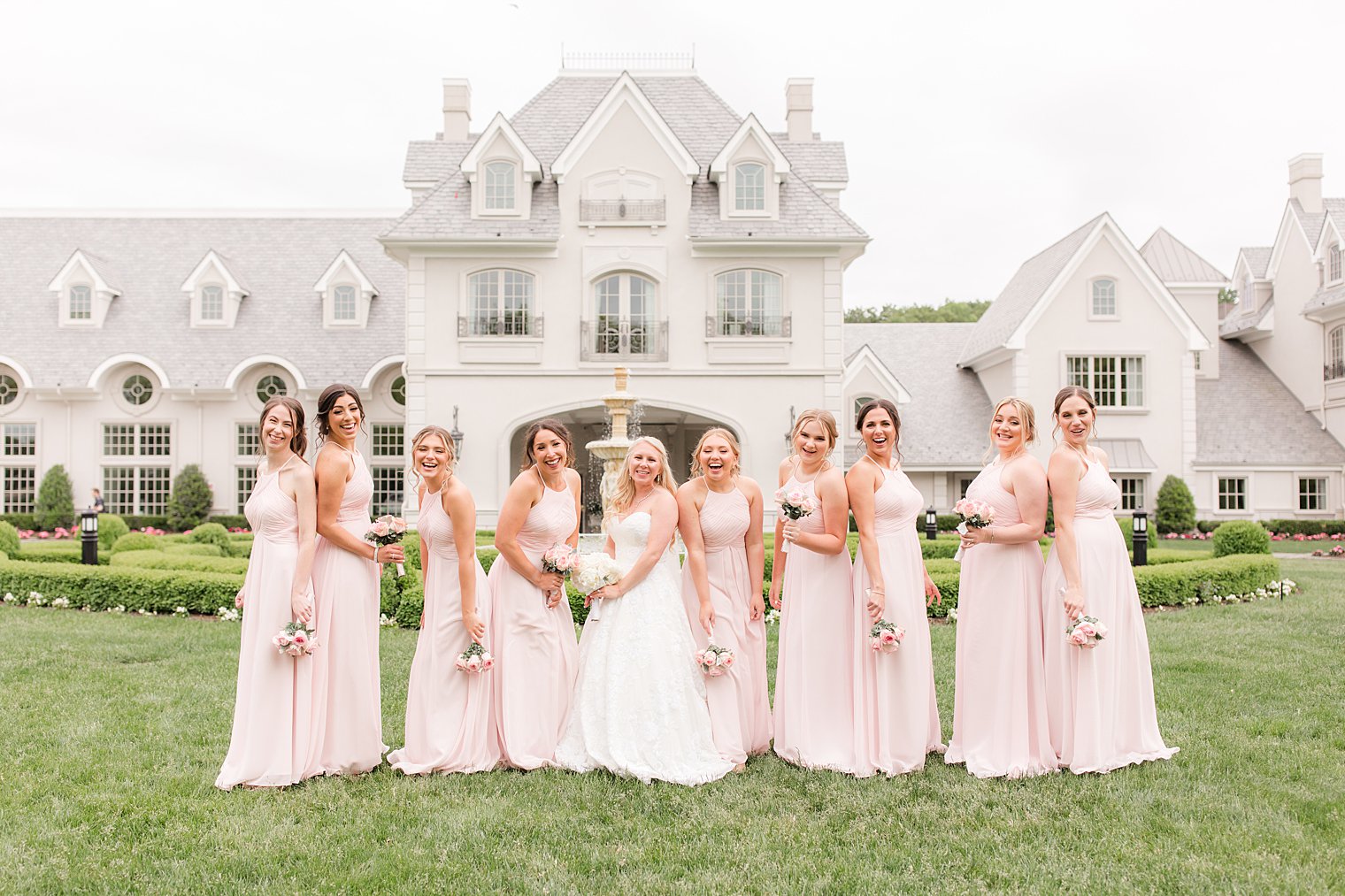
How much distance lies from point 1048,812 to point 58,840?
5158 millimetres

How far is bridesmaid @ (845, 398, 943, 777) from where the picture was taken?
6051 mm

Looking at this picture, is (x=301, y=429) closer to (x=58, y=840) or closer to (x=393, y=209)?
(x=58, y=840)

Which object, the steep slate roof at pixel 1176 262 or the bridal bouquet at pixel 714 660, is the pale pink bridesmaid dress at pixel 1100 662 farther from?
the steep slate roof at pixel 1176 262

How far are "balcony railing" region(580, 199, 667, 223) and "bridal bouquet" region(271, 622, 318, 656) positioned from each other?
1814 centimetres

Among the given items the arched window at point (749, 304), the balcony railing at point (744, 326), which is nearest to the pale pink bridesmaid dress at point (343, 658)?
the balcony railing at point (744, 326)

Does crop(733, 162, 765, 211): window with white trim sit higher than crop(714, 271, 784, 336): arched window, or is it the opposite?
crop(733, 162, 765, 211): window with white trim

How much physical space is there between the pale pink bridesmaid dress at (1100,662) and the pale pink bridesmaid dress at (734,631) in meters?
1.85

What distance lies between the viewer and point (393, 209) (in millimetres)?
32438

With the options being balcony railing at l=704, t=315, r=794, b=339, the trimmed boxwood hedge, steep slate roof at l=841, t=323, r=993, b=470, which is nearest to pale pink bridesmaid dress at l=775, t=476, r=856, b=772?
the trimmed boxwood hedge

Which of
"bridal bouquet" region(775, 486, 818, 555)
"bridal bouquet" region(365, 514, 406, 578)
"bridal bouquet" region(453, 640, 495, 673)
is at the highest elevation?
"bridal bouquet" region(775, 486, 818, 555)

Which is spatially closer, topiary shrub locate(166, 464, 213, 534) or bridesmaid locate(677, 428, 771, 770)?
bridesmaid locate(677, 428, 771, 770)

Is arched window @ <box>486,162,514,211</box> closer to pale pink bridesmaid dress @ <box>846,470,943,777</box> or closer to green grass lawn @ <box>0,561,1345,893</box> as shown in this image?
green grass lawn @ <box>0,561,1345,893</box>

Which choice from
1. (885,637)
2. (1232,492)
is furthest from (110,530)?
(1232,492)

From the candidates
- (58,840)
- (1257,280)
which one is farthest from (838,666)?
(1257,280)
